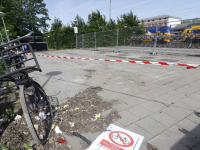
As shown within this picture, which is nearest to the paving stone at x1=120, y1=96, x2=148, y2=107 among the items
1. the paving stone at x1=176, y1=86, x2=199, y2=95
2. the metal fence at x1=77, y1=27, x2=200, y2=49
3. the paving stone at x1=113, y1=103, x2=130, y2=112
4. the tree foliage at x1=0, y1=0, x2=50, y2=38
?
the paving stone at x1=113, y1=103, x2=130, y2=112

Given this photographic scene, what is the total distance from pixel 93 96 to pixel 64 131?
5.11 feet

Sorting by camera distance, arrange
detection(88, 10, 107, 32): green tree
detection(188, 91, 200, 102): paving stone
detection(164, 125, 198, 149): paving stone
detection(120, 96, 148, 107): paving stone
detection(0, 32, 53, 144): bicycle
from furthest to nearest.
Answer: detection(88, 10, 107, 32): green tree
detection(188, 91, 200, 102): paving stone
detection(120, 96, 148, 107): paving stone
detection(164, 125, 198, 149): paving stone
detection(0, 32, 53, 144): bicycle

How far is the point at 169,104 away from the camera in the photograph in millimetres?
3285

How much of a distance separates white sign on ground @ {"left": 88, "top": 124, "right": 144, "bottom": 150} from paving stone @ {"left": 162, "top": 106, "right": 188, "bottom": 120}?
42.9 inches

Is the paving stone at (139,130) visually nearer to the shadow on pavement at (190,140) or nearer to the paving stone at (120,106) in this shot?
the shadow on pavement at (190,140)

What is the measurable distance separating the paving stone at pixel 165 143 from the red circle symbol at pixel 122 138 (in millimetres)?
338

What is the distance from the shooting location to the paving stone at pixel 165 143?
1996 mm

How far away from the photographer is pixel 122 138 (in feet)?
7.23

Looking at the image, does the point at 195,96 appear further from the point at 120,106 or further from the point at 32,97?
the point at 32,97

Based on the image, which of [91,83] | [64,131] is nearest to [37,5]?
[91,83]

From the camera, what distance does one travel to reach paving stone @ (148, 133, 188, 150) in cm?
200

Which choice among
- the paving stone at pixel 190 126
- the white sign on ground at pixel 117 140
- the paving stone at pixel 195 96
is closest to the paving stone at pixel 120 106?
the white sign on ground at pixel 117 140

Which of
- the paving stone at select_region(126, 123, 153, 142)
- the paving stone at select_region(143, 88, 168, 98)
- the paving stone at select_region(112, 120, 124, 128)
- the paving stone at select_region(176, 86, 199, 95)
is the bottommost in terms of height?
the paving stone at select_region(126, 123, 153, 142)

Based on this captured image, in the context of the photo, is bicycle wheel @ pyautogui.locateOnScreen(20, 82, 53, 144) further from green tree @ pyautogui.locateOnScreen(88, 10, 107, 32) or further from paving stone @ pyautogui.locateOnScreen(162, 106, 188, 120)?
green tree @ pyautogui.locateOnScreen(88, 10, 107, 32)
